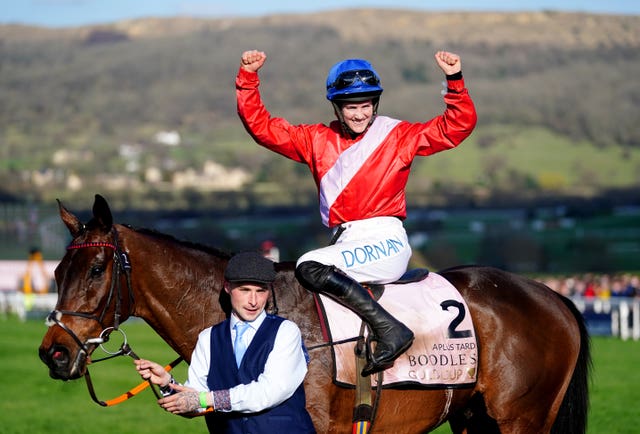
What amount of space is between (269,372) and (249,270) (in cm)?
44

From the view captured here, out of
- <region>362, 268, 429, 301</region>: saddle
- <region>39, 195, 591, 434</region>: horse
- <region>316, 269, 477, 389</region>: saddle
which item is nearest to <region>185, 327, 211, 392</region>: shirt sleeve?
<region>39, 195, 591, 434</region>: horse

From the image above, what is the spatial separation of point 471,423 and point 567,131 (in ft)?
338

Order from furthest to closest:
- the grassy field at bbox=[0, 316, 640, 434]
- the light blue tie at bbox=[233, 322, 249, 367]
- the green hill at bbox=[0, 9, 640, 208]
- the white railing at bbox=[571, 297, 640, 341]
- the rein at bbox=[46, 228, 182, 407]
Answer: the green hill at bbox=[0, 9, 640, 208] → the white railing at bbox=[571, 297, 640, 341] → the grassy field at bbox=[0, 316, 640, 434] → the rein at bbox=[46, 228, 182, 407] → the light blue tie at bbox=[233, 322, 249, 367]

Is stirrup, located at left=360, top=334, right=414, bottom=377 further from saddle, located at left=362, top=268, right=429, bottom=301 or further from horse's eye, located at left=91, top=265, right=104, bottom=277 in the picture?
horse's eye, located at left=91, top=265, right=104, bottom=277

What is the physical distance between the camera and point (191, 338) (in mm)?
5109

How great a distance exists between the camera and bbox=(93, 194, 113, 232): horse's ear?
4.85 m

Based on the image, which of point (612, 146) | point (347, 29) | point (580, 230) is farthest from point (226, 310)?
point (347, 29)

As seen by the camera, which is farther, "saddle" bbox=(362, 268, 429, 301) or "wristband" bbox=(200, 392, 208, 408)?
"saddle" bbox=(362, 268, 429, 301)

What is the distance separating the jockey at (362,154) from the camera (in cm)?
511

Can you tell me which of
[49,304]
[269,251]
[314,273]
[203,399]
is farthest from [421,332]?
[49,304]

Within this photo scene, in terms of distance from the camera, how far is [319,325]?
16.6ft

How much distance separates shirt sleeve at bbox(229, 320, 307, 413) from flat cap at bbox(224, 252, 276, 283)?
24cm

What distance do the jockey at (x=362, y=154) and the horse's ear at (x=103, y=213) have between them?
2.97 feet

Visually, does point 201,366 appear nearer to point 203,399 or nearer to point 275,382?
point 203,399
